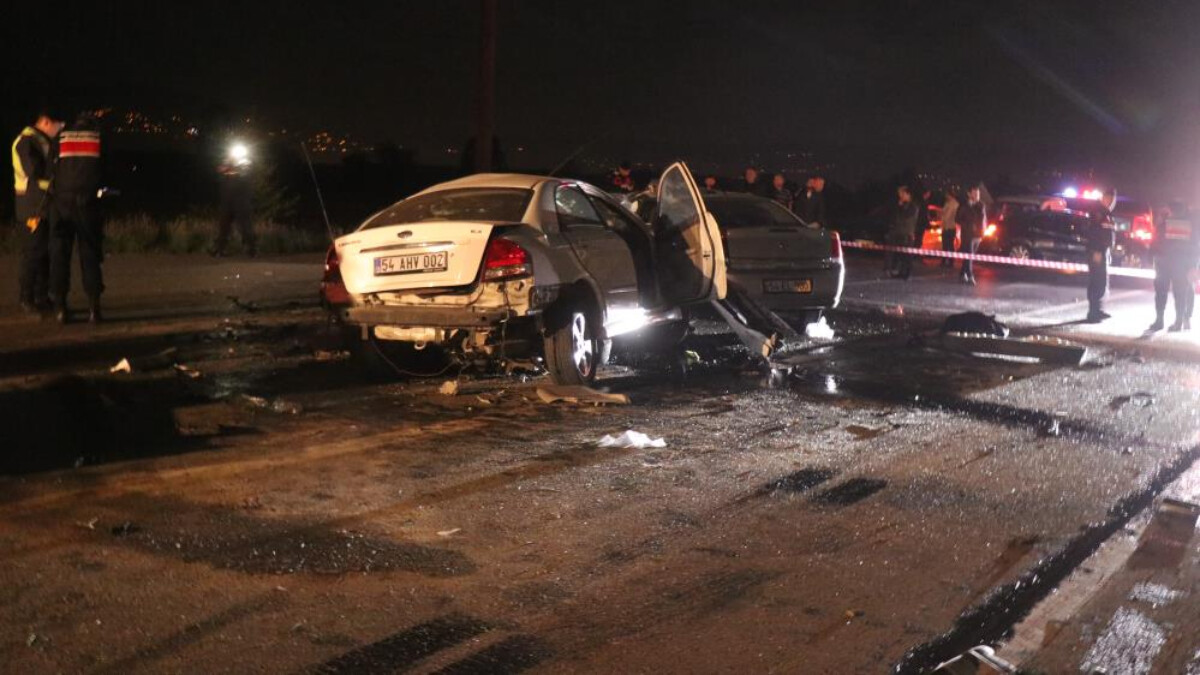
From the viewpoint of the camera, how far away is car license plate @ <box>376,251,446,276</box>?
8.91 meters

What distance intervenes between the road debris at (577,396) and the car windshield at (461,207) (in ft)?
4.14

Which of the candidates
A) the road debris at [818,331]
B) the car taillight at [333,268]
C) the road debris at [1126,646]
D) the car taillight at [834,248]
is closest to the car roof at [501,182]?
the car taillight at [333,268]

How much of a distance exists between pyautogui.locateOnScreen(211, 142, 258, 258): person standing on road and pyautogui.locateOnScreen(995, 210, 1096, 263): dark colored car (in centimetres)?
1405

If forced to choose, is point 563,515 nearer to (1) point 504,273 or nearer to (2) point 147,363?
(1) point 504,273

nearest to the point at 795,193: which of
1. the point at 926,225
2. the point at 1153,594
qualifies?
the point at 926,225

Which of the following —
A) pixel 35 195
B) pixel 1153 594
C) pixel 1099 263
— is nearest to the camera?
pixel 1153 594

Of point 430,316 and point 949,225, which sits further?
point 949,225

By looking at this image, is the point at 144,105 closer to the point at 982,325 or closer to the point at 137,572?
the point at 982,325

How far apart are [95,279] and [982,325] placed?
29.0 feet

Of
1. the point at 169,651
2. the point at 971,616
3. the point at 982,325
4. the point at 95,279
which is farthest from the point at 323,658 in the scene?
the point at 982,325

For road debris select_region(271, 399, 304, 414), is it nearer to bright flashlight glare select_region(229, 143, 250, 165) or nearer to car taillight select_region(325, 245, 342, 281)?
car taillight select_region(325, 245, 342, 281)

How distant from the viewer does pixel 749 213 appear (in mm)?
13797

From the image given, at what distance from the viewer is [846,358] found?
1199cm

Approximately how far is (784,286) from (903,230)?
988cm
